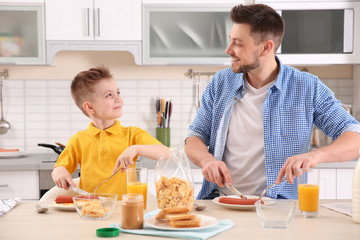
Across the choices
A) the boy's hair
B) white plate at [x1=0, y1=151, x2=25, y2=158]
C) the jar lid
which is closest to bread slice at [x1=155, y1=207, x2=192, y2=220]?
the jar lid

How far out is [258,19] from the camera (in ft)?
6.88

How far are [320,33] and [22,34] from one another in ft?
6.52

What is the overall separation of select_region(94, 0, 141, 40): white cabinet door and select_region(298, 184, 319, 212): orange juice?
2017 mm

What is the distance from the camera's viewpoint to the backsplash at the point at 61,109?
3.53 metres

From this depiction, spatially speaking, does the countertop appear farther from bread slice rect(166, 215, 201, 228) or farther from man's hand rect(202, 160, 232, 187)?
bread slice rect(166, 215, 201, 228)

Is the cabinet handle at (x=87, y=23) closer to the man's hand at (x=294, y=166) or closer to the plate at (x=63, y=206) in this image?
the plate at (x=63, y=206)

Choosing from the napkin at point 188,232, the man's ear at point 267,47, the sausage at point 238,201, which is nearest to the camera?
the napkin at point 188,232

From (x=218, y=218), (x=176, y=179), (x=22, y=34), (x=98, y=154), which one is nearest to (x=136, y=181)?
(x=176, y=179)

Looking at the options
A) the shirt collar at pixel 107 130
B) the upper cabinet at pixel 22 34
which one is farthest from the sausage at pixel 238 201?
the upper cabinet at pixel 22 34

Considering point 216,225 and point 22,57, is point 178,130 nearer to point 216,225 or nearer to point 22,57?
point 22,57

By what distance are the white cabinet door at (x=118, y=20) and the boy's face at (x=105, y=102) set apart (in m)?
1.09

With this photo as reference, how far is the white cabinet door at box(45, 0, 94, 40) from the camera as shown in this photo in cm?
321

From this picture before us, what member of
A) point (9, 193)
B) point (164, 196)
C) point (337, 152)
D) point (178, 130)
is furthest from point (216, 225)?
point (178, 130)

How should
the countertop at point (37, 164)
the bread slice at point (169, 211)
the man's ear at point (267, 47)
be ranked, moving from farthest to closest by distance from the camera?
the countertop at point (37, 164) < the man's ear at point (267, 47) < the bread slice at point (169, 211)
